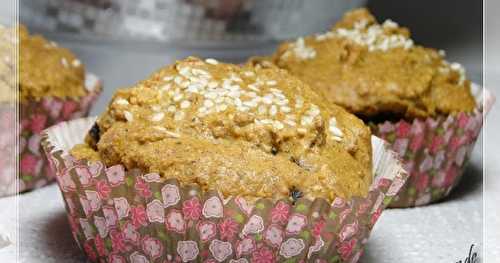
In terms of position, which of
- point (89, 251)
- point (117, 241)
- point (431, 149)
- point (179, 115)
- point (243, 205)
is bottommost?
point (89, 251)

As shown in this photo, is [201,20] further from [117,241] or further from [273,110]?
[117,241]

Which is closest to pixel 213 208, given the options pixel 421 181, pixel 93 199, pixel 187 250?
pixel 187 250

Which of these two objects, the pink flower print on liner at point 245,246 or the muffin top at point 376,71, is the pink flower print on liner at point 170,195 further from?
the muffin top at point 376,71

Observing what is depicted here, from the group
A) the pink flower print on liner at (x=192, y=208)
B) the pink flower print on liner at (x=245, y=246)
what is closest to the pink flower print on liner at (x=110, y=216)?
the pink flower print on liner at (x=192, y=208)

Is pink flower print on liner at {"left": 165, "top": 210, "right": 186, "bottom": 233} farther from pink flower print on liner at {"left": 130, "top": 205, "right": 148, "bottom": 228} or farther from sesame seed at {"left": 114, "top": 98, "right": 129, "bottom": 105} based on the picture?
sesame seed at {"left": 114, "top": 98, "right": 129, "bottom": 105}

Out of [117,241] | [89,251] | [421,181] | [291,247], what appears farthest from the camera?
[421,181]

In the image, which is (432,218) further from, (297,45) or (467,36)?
(467,36)

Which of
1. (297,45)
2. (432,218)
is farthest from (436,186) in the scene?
(297,45)
